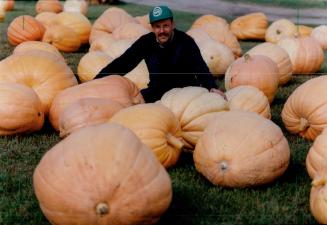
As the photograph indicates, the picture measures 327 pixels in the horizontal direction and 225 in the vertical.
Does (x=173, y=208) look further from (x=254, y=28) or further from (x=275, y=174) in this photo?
(x=254, y=28)

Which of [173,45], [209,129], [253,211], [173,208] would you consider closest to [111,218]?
[173,208]

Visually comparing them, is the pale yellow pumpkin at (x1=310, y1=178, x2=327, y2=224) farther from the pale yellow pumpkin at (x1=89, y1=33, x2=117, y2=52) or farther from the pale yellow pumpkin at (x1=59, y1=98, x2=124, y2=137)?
the pale yellow pumpkin at (x1=89, y1=33, x2=117, y2=52)

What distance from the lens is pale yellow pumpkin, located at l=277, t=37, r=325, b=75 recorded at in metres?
8.05

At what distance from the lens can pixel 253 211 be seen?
3.61m

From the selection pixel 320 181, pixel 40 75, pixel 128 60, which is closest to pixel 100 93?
pixel 40 75

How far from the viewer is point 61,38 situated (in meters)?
9.73

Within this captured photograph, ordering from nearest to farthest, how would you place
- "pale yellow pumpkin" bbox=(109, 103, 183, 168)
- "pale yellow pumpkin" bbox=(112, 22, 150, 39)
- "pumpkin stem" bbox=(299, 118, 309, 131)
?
1. "pale yellow pumpkin" bbox=(109, 103, 183, 168)
2. "pumpkin stem" bbox=(299, 118, 309, 131)
3. "pale yellow pumpkin" bbox=(112, 22, 150, 39)

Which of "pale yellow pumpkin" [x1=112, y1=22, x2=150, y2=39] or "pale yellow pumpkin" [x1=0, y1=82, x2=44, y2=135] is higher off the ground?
"pale yellow pumpkin" [x1=0, y1=82, x2=44, y2=135]

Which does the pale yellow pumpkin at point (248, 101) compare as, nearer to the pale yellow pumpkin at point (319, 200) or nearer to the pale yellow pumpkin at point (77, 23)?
the pale yellow pumpkin at point (319, 200)

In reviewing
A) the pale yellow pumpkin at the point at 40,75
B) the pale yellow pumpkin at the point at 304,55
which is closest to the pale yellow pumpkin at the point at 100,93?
the pale yellow pumpkin at the point at 40,75

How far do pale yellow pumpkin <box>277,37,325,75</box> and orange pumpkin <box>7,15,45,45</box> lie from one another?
4.24m

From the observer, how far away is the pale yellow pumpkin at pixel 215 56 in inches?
306

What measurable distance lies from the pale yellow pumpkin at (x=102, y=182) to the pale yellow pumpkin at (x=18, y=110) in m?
2.01

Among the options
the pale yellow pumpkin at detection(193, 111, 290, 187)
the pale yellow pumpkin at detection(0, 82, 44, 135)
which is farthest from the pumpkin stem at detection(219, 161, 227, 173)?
the pale yellow pumpkin at detection(0, 82, 44, 135)
